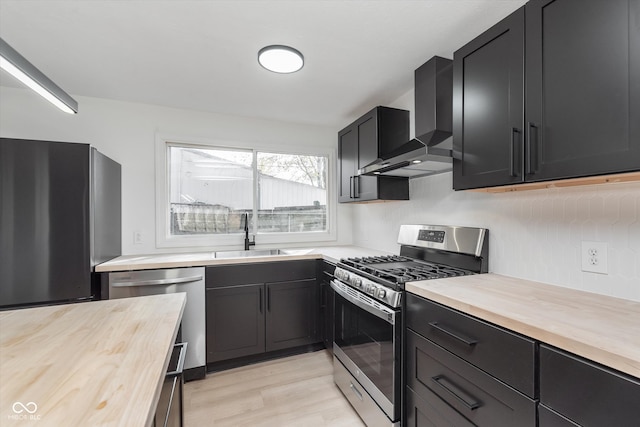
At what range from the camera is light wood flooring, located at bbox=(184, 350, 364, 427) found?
5.75 ft

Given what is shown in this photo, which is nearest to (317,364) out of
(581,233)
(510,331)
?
(510,331)

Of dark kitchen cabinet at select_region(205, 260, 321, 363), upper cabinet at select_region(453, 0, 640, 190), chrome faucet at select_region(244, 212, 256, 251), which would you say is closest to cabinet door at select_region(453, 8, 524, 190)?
upper cabinet at select_region(453, 0, 640, 190)

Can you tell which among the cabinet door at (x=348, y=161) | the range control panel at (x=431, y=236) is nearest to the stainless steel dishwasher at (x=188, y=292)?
the cabinet door at (x=348, y=161)

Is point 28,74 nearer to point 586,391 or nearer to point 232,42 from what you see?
Answer: point 232,42

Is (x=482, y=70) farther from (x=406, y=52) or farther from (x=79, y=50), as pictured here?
(x=79, y=50)

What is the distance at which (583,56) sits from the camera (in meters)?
1.00

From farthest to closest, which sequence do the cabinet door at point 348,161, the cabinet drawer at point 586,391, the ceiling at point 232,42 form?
the cabinet door at point 348,161
the ceiling at point 232,42
the cabinet drawer at point 586,391

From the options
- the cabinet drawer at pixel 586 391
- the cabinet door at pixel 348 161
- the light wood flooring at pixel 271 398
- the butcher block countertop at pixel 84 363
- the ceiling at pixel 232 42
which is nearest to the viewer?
the butcher block countertop at pixel 84 363

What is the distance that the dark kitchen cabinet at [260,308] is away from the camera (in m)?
2.29

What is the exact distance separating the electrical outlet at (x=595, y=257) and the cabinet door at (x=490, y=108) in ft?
1.56

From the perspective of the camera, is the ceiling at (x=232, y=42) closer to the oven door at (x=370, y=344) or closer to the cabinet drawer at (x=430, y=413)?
the oven door at (x=370, y=344)

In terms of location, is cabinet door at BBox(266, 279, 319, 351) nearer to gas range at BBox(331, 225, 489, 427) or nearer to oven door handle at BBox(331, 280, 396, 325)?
gas range at BBox(331, 225, 489, 427)

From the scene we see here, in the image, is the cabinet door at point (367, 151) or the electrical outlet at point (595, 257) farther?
the cabinet door at point (367, 151)

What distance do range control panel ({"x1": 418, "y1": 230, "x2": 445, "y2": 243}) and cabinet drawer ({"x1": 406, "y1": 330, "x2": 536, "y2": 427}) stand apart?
0.83 m
